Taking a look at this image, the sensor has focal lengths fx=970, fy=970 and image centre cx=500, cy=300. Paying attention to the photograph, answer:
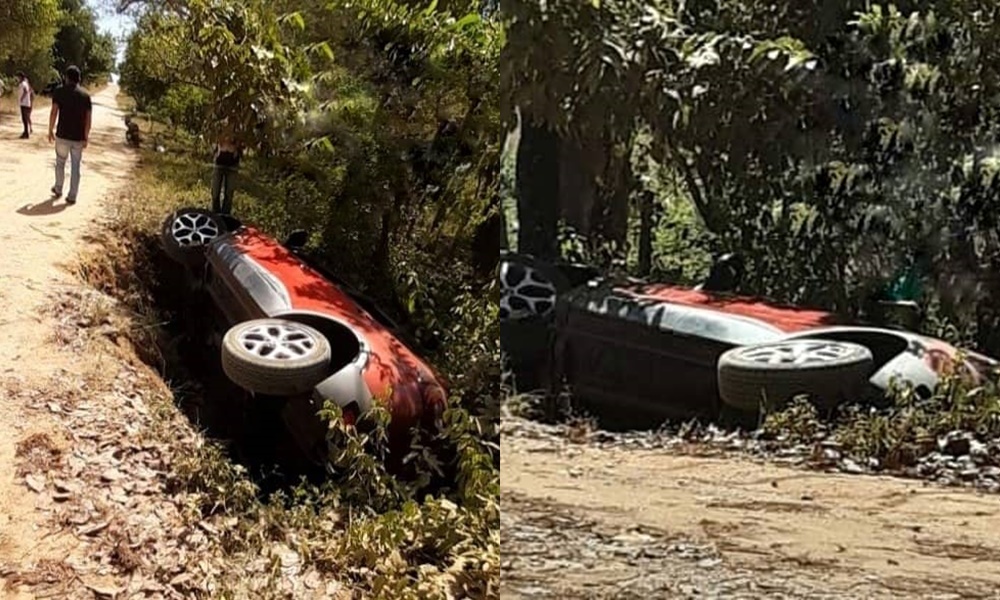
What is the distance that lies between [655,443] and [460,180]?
1.77 m

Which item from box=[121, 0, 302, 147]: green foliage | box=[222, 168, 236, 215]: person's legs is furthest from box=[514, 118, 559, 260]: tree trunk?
box=[222, 168, 236, 215]: person's legs

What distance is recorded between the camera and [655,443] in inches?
30.9

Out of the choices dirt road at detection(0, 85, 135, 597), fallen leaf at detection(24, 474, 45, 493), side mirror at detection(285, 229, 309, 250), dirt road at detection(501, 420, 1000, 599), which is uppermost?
dirt road at detection(501, 420, 1000, 599)

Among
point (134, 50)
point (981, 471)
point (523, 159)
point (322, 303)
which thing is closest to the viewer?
point (981, 471)

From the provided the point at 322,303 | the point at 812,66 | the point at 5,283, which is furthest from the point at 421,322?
the point at 812,66

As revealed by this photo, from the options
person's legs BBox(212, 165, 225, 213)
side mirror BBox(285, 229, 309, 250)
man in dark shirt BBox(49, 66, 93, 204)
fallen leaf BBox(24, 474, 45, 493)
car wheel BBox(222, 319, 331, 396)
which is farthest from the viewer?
man in dark shirt BBox(49, 66, 93, 204)

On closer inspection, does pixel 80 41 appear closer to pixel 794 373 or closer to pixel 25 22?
pixel 25 22

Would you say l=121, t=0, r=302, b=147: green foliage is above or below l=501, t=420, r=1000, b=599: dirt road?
above

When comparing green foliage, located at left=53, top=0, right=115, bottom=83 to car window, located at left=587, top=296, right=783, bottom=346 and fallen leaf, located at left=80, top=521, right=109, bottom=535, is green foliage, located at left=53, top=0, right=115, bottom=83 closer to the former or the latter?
fallen leaf, located at left=80, top=521, right=109, bottom=535

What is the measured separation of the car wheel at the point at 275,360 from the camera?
208cm

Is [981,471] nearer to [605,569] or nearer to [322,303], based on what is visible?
[605,569]

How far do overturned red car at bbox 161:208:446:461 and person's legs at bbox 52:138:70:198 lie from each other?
1355mm

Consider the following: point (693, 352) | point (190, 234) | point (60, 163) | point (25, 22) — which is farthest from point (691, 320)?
point (25, 22)

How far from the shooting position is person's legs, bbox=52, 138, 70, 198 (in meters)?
3.66
